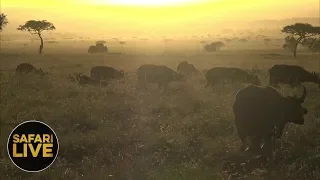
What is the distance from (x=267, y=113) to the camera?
9.08 metres

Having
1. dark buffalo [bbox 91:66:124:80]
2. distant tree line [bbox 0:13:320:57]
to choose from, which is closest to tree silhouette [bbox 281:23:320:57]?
distant tree line [bbox 0:13:320:57]

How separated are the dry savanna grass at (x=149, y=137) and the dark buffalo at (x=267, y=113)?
21.1 inches

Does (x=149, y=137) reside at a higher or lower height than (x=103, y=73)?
lower

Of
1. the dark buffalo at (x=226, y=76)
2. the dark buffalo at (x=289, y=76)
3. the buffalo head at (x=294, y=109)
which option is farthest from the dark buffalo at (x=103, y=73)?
the buffalo head at (x=294, y=109)

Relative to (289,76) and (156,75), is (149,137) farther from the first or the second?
(289,76)

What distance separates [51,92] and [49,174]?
10.5 metres

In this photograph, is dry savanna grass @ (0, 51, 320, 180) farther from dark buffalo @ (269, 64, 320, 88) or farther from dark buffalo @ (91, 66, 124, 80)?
dark buffalo @ (91, 66, 124, 80)

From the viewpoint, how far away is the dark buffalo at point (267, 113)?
906cm

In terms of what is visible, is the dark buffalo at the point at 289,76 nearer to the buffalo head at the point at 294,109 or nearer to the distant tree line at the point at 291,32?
the buffalo head at the point at 294,109

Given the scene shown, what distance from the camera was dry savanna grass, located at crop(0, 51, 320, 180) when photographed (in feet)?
26.3

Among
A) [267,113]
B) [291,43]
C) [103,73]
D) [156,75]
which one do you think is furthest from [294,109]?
[291,43]

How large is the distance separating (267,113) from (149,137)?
11.1ft

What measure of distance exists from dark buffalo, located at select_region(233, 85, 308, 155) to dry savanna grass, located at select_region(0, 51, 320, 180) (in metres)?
0.54

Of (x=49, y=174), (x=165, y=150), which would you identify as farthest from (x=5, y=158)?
(x=165, y=150)
